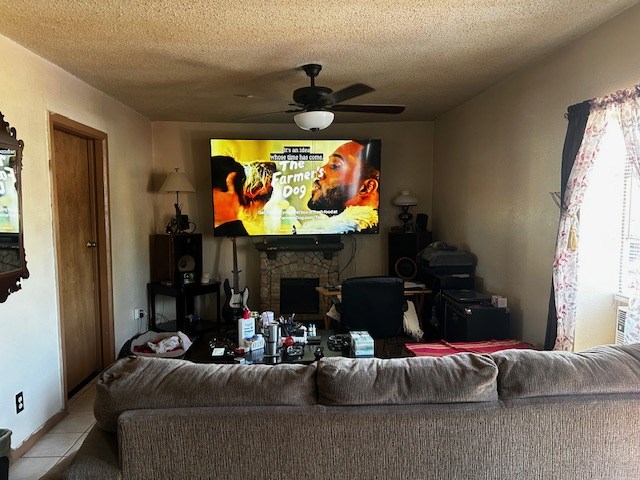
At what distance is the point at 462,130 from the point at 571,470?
3591 millimetres

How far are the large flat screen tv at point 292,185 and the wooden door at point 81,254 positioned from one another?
4.24 ft

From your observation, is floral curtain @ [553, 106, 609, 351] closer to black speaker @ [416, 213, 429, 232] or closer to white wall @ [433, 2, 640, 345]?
white wall @ [433, 2, 640, 345]

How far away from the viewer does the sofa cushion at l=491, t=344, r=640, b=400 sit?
4.11 ft

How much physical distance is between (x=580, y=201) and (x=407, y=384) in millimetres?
1881

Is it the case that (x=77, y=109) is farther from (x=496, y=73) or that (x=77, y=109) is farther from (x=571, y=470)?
(x=571, y=470)

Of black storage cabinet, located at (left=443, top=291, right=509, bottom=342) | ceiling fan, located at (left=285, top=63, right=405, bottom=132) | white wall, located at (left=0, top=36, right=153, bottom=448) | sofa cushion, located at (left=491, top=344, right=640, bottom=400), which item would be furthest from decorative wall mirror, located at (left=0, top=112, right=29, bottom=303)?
black storage cabinet, located at (left=443, top=291, right=509, bottom=342)

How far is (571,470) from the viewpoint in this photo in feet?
4.01

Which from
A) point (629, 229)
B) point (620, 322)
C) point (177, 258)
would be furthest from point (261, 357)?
point (177, 258)

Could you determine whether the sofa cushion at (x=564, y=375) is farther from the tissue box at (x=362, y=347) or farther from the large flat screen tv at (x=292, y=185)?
the large flat screen tv at (x=292, y=185)

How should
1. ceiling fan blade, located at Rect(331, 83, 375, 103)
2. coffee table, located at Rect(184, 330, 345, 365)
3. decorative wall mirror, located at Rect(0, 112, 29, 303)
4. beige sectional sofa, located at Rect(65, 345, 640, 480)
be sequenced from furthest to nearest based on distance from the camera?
ceiling fan blade, located at Rect(331, 83, 375, 103) → coffee table, located at Rect(184, 330, 345, 365) → decorative wall mirror, located at Rect(0, 112, 29, 303) → beige sectional sofa, located at Rect(65, 345, 640, 480)

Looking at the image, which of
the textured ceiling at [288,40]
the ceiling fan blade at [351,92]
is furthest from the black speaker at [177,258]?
the ceiling fan blade at [351,92]

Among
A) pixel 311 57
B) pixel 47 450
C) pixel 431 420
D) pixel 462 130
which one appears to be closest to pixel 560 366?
pixel 431 420

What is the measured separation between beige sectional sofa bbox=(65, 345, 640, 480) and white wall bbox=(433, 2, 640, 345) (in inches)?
69.6

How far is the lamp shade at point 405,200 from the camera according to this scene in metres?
4.86
